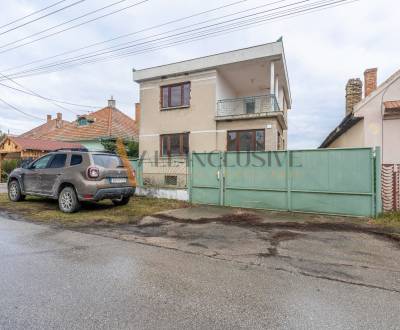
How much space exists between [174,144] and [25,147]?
51.9 feet

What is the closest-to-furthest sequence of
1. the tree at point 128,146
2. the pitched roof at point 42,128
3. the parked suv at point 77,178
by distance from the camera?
the parked suv at point 77,178
the tree at point 128,146
the pitched roof at point 42,128

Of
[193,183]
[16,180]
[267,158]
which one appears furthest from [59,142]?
[267,158]

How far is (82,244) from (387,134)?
34.4 feet

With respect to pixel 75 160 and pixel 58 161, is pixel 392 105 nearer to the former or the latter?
pixel 75 160

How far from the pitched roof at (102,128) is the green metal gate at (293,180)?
47.5 ft

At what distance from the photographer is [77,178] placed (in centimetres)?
760

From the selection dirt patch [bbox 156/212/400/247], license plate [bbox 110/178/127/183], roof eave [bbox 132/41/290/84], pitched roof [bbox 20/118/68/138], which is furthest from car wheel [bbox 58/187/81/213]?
pitched roof [bbox 20/118/68/138]

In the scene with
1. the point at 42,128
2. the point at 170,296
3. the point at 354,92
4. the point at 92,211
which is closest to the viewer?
the point at 170,296

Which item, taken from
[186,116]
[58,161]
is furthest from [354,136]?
[58,161]

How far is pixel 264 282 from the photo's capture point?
3.37 m

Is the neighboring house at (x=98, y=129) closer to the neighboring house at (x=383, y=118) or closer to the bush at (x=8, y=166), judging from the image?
the bush at (x=8, y=166)

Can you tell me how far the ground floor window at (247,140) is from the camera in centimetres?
1409

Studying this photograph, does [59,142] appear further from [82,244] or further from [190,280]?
[190,280]

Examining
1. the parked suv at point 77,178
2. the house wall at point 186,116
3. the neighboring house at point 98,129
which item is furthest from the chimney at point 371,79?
the neighboring house at point 98,129
